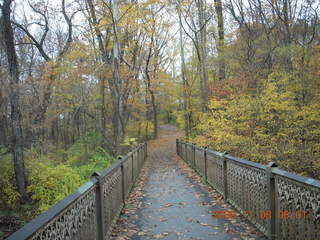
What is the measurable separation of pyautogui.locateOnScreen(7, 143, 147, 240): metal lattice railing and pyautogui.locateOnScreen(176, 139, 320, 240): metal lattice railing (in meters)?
2.52

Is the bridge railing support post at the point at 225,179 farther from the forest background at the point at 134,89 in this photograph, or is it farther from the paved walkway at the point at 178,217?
the forest background at the point at 134,89

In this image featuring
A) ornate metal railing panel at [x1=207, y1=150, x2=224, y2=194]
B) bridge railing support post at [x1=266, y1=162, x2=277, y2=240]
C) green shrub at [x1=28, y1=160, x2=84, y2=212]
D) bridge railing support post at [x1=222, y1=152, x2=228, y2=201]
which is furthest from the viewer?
green shrub at [x1=28, y1=160, x2=84, y2=212]

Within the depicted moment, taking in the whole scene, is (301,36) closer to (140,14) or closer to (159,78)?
(140,14)

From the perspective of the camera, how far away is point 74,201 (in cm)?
266

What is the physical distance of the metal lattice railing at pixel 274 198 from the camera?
2719 mm

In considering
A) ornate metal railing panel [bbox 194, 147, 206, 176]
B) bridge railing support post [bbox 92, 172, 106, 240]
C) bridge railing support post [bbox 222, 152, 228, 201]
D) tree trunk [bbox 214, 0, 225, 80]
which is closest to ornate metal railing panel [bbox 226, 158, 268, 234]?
bridge railing support post [bbox 222, 152, 228, 201]

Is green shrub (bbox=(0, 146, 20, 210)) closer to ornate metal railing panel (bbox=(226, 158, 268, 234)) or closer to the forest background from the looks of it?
→ the forest background

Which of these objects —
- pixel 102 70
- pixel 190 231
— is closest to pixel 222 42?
pixel 102 70

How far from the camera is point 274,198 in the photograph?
3.50 metres

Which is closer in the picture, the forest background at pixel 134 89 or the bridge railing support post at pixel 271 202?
the bridge railing support post at pixel 271 202

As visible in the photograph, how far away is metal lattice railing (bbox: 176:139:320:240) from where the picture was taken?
2.72 meters

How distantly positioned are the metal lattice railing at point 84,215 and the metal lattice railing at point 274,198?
2.52 meters

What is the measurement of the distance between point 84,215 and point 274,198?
265 cm
